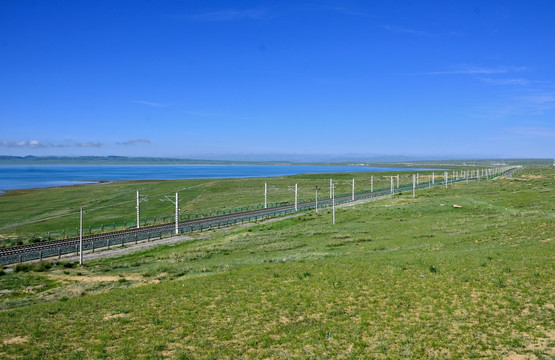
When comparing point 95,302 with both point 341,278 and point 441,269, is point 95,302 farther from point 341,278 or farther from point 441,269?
point 441,269

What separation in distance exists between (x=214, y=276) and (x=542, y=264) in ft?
59.6

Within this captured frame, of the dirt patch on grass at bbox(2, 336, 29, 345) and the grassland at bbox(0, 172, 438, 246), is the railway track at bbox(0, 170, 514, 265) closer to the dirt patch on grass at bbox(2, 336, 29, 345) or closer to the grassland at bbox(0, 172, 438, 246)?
the grassland at bbox(0, 172, 438, 246)

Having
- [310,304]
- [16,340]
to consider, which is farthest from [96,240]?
[310,304]

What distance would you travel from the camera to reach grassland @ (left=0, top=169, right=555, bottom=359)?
13539 millimetres

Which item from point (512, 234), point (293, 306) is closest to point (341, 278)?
point (293, 306)

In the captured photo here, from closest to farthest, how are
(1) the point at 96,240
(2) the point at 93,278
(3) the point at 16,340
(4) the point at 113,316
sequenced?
(3) the point at 16,340 < (4) the point at 113,316 < (2) the point at 93,278 < (1) the point at 96,240

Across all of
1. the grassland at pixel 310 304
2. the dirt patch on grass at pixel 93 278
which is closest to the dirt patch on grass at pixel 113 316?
the grassland at pixel 310 304

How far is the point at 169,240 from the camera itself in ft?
160

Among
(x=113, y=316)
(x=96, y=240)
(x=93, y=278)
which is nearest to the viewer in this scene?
(x=113, y=316)

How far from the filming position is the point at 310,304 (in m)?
18.0

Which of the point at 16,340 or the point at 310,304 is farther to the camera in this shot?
the point at 310,304

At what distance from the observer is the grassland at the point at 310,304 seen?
1354 centimetres

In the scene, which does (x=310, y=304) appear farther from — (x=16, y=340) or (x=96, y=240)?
(x=96, y=240)

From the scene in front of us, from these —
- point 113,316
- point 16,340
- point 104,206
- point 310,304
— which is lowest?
point 104,206
